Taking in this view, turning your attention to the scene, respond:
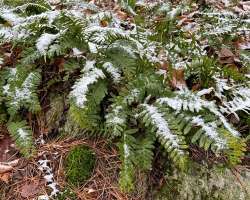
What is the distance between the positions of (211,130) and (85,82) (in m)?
0.92

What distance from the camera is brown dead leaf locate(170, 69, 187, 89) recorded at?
9.71ft

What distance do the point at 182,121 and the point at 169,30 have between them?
1.04 metres

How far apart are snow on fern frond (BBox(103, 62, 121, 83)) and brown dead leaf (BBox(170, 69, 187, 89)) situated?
1.30 feet

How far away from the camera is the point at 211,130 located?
259cm

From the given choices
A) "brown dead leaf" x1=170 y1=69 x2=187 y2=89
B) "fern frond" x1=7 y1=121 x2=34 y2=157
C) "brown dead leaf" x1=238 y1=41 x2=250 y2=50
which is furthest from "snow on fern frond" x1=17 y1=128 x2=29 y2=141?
"brown dead leaf" x1=238 y1=41 x2=250 y2=50

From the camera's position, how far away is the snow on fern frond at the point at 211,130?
2516 mm

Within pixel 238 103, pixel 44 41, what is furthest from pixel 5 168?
pixel 238 103

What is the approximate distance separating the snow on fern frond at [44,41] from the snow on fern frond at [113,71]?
0.47 m

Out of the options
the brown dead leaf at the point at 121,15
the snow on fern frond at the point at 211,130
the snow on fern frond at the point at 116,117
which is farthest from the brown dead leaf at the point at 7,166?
the brown dead leaf at the point at 121,15

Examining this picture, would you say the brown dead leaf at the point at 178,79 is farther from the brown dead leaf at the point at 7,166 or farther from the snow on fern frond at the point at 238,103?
the brown dead leaf at the point at 7,166

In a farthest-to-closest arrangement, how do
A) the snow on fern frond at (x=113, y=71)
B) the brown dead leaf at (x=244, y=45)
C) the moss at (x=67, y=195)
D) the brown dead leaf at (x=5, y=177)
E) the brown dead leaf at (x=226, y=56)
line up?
1. the brown dead leaf at (x=244, y=45)
2. the brown dead leaf at (x=226, y=56)
3. the snow on fern frond at (x=113, y=71)
4. the brown dead leaf at (x=5, y=177)
5. the moss at (x=67, y=195)

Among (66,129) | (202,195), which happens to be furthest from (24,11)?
(202,195)

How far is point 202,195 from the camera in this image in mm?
2682

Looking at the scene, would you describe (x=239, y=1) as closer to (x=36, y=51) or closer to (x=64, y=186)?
(x=36, y=51)
